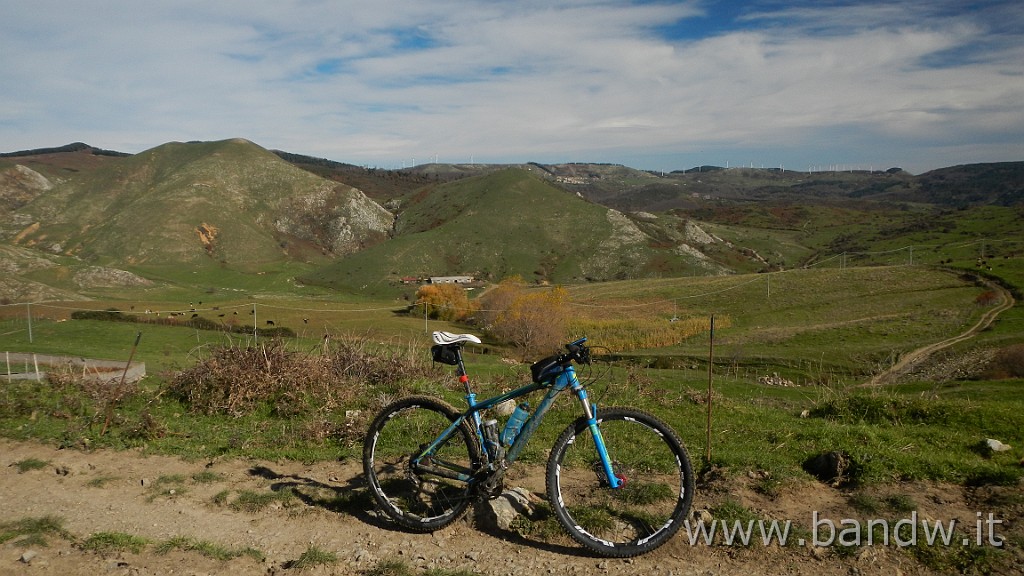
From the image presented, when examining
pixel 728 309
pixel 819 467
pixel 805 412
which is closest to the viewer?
pixel 819 467

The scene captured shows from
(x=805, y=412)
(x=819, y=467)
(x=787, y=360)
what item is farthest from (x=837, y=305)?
(x=819, y=467)

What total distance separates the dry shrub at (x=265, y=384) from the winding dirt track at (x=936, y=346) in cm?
2958

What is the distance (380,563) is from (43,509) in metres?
4.20

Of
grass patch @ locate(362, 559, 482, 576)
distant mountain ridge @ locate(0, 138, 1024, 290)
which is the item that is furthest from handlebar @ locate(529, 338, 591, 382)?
distant mountain ridge @ locate(0, 138, 1024, 290)

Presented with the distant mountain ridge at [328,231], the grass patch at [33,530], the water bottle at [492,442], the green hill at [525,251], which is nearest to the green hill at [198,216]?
the distant mountain ridge at [328,231]

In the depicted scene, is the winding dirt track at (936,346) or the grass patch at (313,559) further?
the winding dirt track at (936,346)

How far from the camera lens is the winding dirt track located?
37312mm

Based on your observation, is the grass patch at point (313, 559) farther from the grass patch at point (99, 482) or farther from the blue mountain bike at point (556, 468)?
the grass patch at point (99, 482)

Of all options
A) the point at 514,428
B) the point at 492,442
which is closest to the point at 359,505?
the point at 492,442

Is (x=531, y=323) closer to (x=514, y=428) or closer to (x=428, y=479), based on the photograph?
(x=428, y=479)

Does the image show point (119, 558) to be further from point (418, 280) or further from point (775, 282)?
point (418, 280)

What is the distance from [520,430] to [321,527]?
87.8 inches

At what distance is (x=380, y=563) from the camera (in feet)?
18.0

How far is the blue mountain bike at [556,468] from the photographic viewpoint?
5609mm
